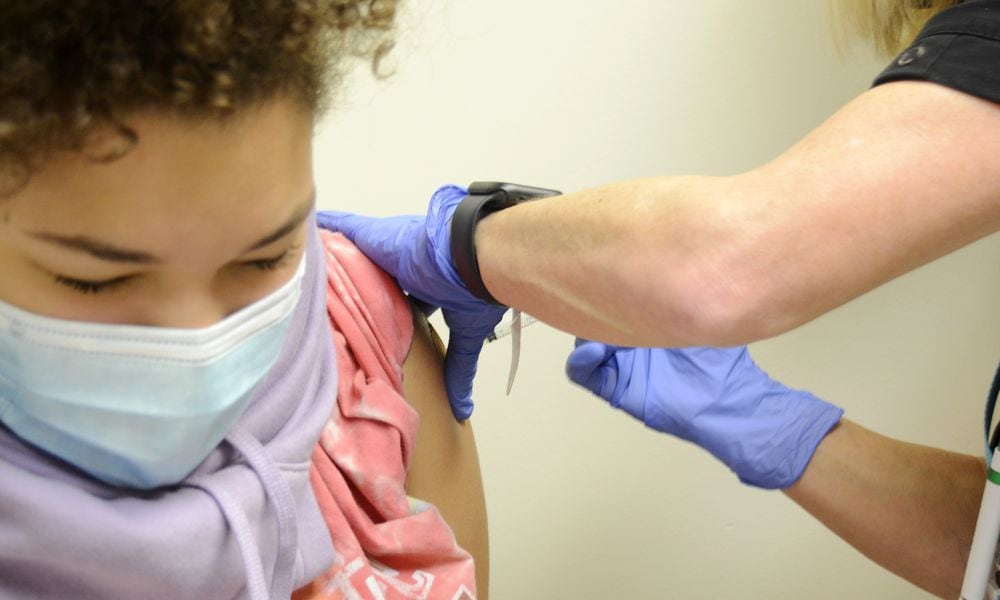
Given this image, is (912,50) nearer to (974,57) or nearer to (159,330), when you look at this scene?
(974,57)

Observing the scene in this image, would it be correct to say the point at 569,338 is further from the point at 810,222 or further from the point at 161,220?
the point at 161,220

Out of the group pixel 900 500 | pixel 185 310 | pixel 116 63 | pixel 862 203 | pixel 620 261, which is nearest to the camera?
pixel 116 63

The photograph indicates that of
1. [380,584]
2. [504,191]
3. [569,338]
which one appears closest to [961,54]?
[504,191]

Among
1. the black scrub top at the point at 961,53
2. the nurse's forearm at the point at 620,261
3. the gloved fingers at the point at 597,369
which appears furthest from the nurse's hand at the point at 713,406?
the black scrub top at the point at 961,53

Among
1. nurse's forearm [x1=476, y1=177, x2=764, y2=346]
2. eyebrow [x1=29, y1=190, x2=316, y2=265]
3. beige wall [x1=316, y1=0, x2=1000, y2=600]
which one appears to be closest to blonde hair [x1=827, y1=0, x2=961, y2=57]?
beige wall [x1=316, y1=0, x2=1000, y2=600]

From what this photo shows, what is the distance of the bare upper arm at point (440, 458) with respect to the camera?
1038mm

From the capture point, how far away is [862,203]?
2.44 feet

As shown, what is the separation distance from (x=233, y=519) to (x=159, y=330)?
0.57ft

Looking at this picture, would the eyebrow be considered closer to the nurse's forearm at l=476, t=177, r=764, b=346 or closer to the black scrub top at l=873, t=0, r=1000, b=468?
the nurse's forearm at l=476, t=177, r=764, b=346

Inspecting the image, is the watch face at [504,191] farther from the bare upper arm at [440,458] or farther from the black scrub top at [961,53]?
the black scrub top at [961,53]

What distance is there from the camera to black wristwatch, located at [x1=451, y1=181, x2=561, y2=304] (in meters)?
0.99

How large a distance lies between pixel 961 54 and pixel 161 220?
2.20ft

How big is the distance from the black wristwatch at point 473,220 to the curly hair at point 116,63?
0.45 metres

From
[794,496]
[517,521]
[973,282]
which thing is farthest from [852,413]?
[517,521]
